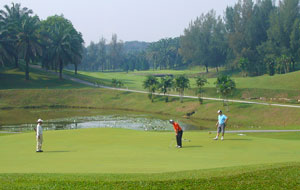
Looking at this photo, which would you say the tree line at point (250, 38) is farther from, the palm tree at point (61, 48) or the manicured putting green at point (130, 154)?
the manicured putting green at point (130, 154)

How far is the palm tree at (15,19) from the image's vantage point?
351 feet

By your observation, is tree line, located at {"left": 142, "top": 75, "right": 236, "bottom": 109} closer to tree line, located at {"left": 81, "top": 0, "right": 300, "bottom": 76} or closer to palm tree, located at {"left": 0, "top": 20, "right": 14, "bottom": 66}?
palm tree, located at {"left": 0, "top": 20, "right": 14, "bottom": 66}

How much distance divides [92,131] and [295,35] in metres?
105

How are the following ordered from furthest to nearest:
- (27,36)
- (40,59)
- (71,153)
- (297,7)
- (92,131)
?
1. (297,7)
2. (40,59)
3. (27,36)
4. (92,131)
5. (71,153)

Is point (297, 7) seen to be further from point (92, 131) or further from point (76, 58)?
point (92, 131)

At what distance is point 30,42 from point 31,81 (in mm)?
11742

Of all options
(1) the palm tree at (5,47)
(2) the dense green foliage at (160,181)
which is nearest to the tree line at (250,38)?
(1) the palm tree at (5,47)

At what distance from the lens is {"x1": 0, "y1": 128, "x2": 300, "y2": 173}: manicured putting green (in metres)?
18.2

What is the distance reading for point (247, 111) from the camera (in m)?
70.6

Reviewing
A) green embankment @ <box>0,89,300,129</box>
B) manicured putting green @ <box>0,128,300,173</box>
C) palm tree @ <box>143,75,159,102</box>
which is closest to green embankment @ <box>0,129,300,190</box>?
manicured putting green @ <box>0,128,300,173</box>

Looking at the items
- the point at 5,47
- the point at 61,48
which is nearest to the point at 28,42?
the point at 5,47

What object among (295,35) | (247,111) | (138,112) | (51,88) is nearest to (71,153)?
(247,111)

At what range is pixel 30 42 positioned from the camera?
105562 millimetres

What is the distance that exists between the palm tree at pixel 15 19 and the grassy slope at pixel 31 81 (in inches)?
219
